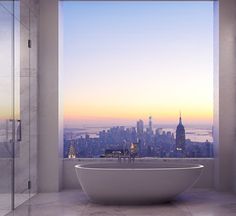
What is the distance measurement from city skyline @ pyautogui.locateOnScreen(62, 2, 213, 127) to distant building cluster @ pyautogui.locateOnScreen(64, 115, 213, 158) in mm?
204

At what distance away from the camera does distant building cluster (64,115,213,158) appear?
7.43m

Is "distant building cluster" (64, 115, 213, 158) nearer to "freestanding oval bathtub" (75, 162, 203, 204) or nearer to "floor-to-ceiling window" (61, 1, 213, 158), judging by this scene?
"floor-to-ceiling window" (61, 1, 213, 158)

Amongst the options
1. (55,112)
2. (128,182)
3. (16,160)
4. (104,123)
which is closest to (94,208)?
(128,182)

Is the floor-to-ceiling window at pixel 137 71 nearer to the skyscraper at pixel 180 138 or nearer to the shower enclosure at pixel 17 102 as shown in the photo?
the skyscraper at pixel 180 138

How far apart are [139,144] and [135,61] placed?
4.32 feet

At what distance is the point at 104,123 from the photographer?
7691 mm

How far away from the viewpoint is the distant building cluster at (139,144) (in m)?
7.43

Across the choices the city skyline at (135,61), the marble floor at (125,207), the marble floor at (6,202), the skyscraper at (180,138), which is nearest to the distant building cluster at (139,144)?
the skyscraper at (180,138)

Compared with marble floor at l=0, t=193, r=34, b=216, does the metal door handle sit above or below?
above

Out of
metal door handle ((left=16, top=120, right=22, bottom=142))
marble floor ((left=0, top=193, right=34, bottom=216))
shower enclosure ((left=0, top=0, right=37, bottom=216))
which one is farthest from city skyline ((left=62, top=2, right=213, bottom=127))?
marble floor ((left=0, top=193, right=34, bottom=216))

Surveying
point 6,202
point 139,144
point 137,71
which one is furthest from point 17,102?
point 137,71

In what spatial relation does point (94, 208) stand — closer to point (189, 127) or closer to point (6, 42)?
point (6, 42)

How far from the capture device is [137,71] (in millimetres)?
7711

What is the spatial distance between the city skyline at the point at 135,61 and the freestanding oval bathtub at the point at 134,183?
→ 1988 millimetres
